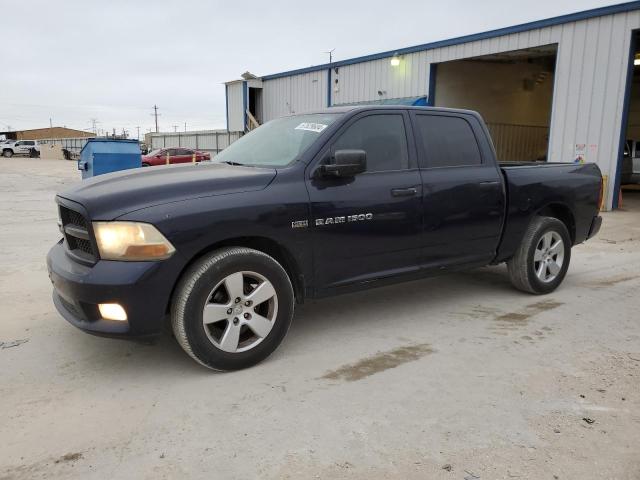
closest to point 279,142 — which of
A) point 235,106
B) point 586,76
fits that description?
point 586,76

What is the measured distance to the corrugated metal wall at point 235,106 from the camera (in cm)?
2528

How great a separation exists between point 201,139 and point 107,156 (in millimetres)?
17684

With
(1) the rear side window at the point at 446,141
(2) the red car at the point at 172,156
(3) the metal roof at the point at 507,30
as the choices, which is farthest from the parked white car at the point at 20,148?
(1) the rear side window at the point at 446,141

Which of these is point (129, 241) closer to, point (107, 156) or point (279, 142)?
point (279, 142)

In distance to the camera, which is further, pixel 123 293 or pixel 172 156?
pixel 172 156

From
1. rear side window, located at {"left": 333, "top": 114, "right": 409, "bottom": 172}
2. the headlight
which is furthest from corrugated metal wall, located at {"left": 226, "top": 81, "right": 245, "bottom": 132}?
the headlight

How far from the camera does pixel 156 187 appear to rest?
328 centimetres

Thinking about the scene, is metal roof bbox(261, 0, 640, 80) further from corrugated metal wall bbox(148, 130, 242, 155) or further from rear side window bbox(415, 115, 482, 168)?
rear side window bbox(415, 115, 482, 168)

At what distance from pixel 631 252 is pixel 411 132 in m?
5.22

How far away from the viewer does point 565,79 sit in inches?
515

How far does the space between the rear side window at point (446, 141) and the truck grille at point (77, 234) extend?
102 inches

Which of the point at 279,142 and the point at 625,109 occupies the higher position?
the point at 625,109

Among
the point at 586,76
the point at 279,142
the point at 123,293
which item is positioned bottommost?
the point at 123,293

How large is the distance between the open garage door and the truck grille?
1585 centimetres
